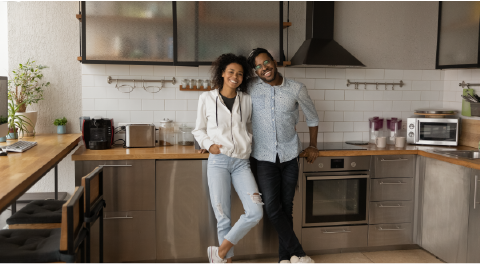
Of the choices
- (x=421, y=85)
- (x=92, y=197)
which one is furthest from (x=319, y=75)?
(x=92, y=197)

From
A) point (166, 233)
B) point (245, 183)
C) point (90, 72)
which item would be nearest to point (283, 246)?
point (245, 183)

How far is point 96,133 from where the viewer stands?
337cm

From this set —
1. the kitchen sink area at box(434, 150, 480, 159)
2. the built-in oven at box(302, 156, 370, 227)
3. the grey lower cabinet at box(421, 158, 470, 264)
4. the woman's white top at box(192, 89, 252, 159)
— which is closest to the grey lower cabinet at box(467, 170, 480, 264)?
the grey lower cabinet at box(421, 158, 470, 264)

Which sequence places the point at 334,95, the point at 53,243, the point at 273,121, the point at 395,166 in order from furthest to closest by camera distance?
the point at 334,95
the point at 395,166
the point at 273,121
the point at 53,243

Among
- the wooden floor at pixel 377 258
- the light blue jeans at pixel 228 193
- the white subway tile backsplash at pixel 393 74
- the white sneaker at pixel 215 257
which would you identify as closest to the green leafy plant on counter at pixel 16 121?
the light blue jeans at pixel 228 193

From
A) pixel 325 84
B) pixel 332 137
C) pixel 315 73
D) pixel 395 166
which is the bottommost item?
pixel 395 166

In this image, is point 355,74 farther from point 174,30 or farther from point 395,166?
point 174,30

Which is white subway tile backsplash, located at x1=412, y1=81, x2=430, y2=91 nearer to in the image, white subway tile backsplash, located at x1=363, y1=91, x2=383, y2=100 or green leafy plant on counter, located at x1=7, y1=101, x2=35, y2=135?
white subway tile backsplash, located at x1=363, y1=91, x2=383, y2=100

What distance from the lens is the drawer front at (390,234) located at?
361cm

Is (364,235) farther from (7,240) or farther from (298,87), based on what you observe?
(7,240)

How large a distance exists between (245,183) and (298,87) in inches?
32.0

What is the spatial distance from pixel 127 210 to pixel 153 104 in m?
1.03

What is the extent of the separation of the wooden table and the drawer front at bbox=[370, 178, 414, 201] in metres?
2.44

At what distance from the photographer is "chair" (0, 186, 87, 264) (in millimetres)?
1796
